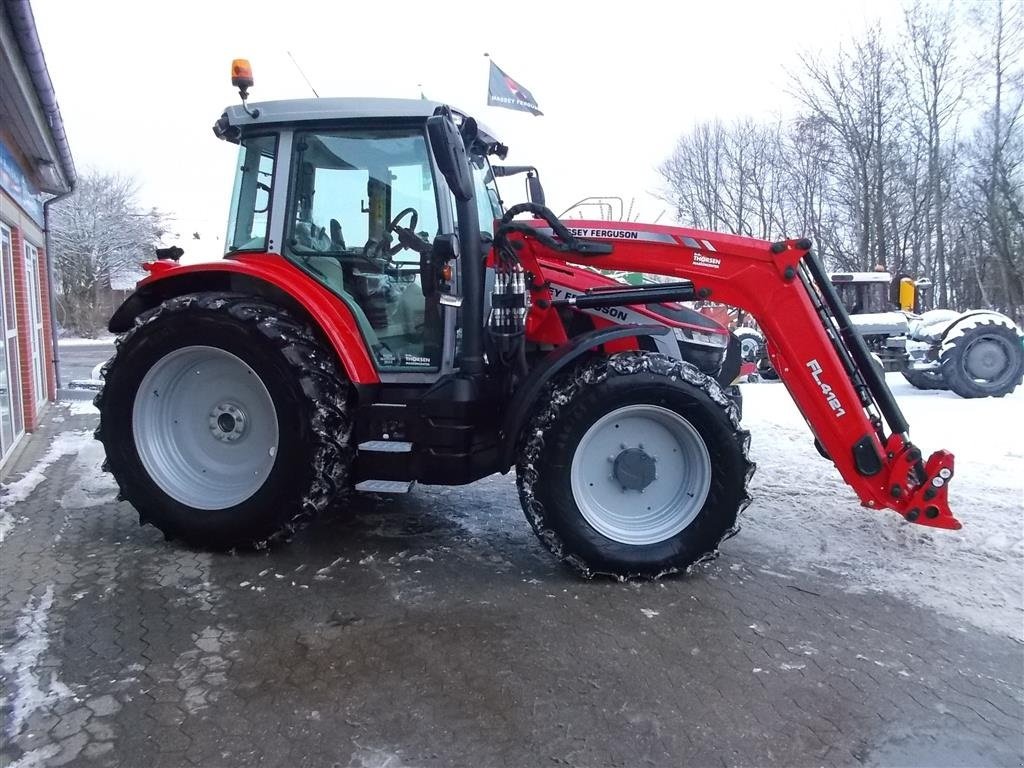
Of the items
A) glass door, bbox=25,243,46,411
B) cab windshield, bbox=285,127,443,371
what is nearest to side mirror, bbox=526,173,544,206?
cab windshield, bbox=285,127,443,371

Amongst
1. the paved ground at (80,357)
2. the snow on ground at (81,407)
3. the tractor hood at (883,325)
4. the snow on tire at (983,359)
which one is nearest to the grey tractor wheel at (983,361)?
the snow on tire at (983,359)

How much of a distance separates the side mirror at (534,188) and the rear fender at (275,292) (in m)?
1.54

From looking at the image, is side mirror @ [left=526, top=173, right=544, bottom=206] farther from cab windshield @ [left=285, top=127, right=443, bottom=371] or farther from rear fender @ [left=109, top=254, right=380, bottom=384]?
rear fender @ [left=109, top=254, right=380, bottom=384]

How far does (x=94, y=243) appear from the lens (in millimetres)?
35469

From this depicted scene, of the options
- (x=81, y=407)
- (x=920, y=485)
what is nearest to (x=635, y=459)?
(x=920, y=485)

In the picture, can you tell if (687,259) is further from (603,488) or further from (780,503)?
(780,503)

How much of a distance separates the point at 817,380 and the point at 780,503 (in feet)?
5.24

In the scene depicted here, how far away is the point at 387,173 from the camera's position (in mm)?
4301

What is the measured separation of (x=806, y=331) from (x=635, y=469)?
1.14 m

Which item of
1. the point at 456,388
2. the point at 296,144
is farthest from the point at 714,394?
the point at 296,144

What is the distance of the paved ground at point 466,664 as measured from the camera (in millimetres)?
2613

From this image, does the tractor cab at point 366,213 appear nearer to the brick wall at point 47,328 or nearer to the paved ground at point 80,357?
the brick wall at point 47,328

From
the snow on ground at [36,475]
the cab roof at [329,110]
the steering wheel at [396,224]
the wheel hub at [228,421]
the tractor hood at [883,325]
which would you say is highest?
the cab roof at [329,110]

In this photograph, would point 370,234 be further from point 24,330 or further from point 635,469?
point 24,330
